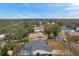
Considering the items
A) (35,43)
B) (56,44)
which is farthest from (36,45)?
(56,44)

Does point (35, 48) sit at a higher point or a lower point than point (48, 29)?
lower

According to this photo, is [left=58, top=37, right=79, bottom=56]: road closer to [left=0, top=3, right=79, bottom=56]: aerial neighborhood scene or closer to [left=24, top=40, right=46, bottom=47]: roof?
[left=0, top=3, right=79, bottom=56]: aerial neighborhood scene

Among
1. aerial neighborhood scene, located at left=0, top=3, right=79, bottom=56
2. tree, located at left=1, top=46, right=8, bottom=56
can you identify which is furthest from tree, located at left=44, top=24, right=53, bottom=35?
tree, located at left=1, top=46, right=8, bottom=56

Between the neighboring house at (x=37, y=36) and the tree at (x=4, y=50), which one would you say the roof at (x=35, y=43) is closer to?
the neighboring house at (x=37, y=36)

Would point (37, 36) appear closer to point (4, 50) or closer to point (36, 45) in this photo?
point (36, 45)

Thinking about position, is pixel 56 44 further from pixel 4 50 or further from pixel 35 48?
pixel 4 50

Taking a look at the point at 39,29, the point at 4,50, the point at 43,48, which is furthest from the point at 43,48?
the point at 4,50

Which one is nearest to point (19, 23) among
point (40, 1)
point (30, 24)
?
point (30, 24)

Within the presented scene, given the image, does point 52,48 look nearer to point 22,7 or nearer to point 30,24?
point 30,24
